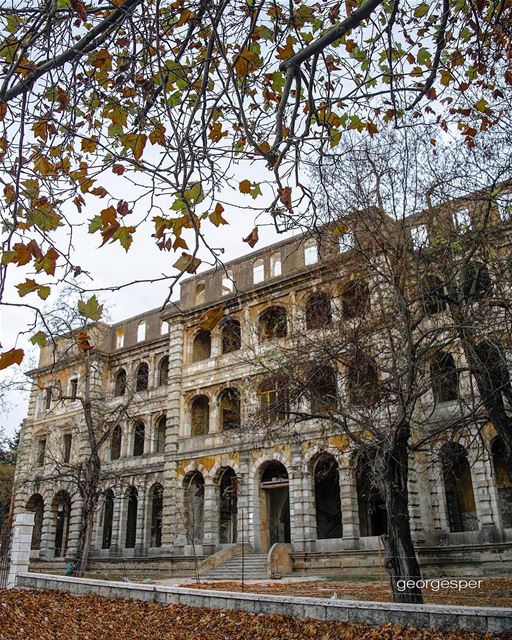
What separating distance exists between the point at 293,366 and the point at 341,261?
2838 millimetres

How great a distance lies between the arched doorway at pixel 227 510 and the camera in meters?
26.1

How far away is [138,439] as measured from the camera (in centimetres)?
3228

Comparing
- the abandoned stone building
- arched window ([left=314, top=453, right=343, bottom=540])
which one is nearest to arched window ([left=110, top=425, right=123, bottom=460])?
the abandoned stone building

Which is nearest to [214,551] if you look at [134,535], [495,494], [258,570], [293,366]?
[258,570]

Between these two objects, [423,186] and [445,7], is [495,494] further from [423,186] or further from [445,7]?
[445,7]

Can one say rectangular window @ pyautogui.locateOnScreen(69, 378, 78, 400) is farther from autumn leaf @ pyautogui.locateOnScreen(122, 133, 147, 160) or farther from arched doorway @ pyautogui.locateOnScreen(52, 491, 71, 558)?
autumn leaf @ pyautogui.locateOnScreen(122, 133, 147, 160)

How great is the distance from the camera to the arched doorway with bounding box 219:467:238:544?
26.1 metres

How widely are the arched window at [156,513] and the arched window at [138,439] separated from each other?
10.9ft

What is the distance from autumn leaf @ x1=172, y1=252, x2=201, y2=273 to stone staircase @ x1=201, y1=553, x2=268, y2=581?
18.4 m

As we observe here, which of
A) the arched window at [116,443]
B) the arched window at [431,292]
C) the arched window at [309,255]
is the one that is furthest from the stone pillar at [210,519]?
the arched window at [431,292]

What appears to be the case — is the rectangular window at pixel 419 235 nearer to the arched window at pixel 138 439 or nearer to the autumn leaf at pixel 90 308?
the autumn leaf at pixel 90 308

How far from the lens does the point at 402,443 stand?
428 inches

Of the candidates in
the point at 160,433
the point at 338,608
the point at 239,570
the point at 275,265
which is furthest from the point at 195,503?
the point at 338,608

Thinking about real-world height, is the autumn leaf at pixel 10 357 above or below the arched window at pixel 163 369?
below
